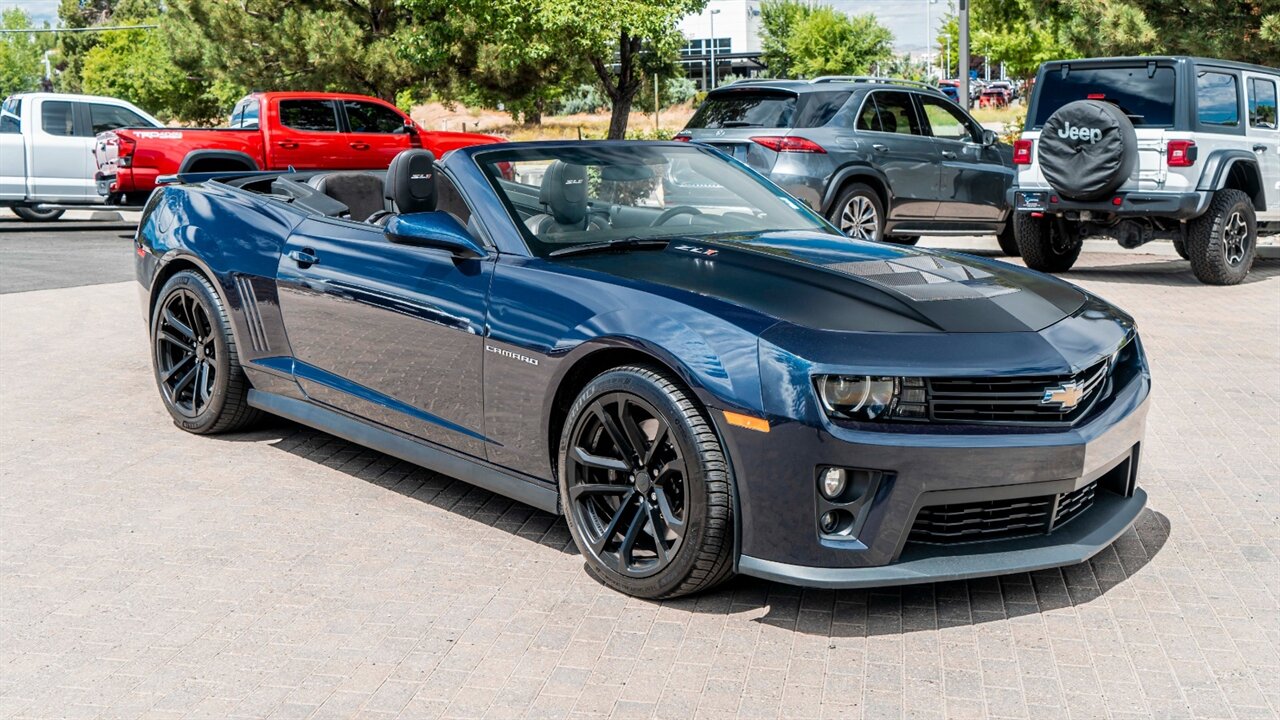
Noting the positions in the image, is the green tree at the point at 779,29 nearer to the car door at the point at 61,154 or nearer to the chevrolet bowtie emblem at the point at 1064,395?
the car door at the point at 61,154

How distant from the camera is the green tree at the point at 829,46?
80188mm

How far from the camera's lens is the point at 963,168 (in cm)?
1412

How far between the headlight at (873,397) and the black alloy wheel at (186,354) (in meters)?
3.46

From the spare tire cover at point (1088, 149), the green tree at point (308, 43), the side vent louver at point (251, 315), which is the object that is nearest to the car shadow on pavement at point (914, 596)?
the side vent louver at point (251, 315)

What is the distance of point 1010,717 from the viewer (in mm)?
3551

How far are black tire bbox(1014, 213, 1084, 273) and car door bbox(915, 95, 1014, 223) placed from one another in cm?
97

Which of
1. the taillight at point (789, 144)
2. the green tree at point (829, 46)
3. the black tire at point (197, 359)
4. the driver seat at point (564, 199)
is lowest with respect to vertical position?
the black tire at point (197, 359)

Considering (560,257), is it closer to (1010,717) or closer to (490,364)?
(490,364)

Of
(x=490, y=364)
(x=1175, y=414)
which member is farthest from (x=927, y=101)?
(x=490, y=364)

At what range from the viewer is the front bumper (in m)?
3.88

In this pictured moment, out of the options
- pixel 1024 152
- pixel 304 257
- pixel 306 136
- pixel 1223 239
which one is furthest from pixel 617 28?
pixel 304 257

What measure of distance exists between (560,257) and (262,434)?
2550 millimetres

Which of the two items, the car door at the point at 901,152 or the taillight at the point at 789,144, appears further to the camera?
the car door at the point at 901,152

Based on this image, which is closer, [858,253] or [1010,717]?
[1010,717]
